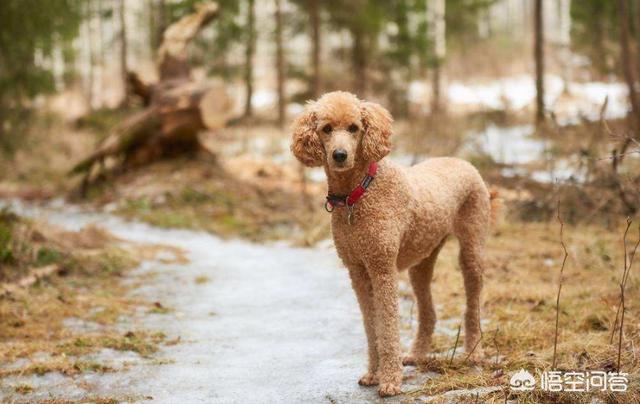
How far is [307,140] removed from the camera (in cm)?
378

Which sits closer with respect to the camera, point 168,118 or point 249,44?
point 168,118

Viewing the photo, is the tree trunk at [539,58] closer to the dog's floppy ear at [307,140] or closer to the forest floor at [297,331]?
the forest floor at [297,331]

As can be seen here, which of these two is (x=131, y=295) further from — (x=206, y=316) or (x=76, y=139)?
(x=76, y=139)

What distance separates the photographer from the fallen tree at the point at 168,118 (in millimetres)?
12320

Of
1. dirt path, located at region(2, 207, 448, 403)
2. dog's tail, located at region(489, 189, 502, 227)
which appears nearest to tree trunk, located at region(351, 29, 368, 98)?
dirt path, located at region(2, 207, 448, 403)

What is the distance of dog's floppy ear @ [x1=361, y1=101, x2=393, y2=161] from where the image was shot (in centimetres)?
373

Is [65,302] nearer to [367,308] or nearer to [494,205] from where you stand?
[367,308]

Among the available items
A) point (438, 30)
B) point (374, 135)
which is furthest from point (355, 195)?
point (438, 30)

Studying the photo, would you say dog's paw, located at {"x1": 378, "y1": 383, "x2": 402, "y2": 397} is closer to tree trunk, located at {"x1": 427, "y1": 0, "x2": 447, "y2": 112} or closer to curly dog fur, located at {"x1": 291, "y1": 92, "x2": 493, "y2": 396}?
curly dog fur, located at {"x1": 291, "y1": 92, "x2": 493, "y2": 396}

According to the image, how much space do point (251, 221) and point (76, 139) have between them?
10.3 metres

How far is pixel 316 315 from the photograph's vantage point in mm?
5965

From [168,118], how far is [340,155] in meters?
9.38

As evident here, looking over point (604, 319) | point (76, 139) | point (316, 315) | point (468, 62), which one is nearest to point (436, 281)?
point (316, 315)

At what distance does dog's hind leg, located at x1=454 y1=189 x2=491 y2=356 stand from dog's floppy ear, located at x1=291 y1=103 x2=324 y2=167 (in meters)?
1.41
